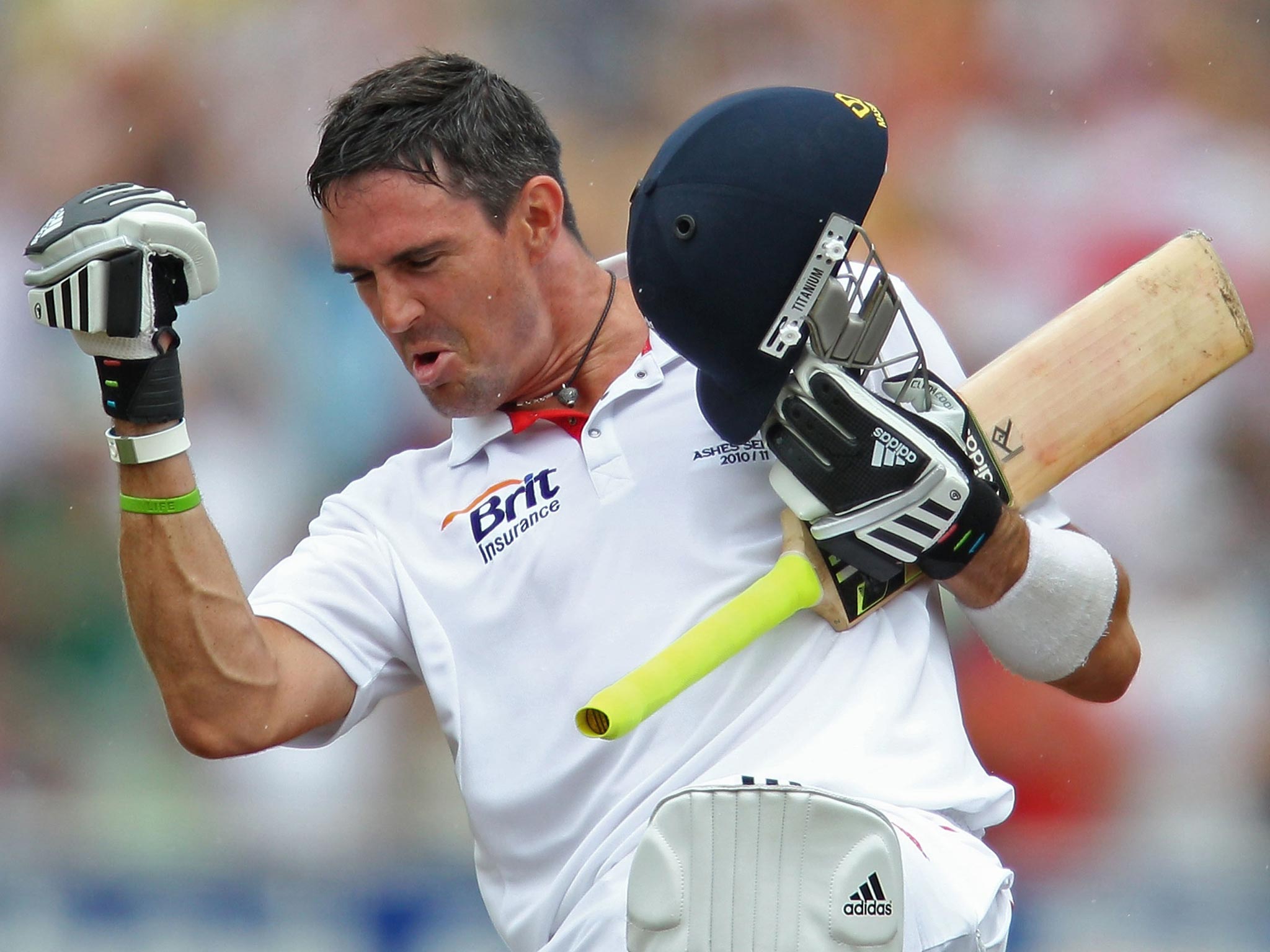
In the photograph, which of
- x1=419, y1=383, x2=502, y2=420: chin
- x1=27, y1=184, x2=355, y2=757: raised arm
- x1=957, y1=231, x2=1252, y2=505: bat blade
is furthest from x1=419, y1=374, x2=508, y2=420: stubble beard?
x1=957, y1=231, x2=1252, y2=505: bat blade

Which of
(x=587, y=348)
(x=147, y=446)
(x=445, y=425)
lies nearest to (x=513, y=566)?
(x=587, y=348)

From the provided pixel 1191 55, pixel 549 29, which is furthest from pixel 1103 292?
pixel 549 29

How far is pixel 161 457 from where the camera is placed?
1.68 m

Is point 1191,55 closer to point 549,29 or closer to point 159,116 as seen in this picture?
point 549,29

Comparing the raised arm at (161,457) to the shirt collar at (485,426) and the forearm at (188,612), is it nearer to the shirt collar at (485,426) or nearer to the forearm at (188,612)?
the forearm at (188,612)

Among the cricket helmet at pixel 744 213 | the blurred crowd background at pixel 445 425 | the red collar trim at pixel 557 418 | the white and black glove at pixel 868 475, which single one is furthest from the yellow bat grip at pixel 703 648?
the blurred crowd background at pixel 445 425

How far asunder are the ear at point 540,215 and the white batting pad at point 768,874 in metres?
0.82

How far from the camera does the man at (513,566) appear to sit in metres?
1.66

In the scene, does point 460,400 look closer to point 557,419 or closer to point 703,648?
point 557,419

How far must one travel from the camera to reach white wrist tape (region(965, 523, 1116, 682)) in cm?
177

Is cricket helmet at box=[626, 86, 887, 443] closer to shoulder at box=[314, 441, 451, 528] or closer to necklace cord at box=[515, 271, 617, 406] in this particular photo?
necklace cord at box=[515, 271, 617, 406]

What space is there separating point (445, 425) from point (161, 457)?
1.58 meters

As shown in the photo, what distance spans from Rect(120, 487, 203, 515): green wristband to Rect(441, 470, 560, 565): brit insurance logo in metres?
0.35

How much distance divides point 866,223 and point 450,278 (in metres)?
1.66
